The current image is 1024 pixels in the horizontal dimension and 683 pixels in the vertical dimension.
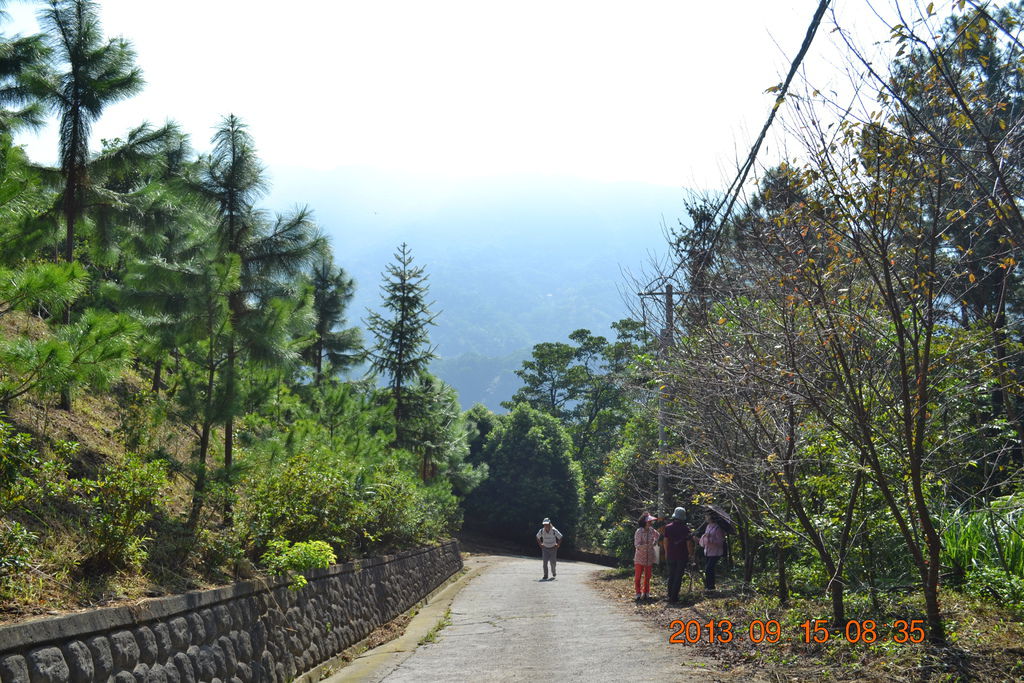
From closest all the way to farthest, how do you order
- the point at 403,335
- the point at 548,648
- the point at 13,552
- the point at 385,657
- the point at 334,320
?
the point at 13,552, the point at 548,648, the point at 385,657, the point at 403,335, the point at 334,320

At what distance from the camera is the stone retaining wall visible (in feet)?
15.4

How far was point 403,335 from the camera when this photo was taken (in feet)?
93.2

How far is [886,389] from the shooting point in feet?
25.9

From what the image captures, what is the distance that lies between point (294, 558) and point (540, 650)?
325 cm

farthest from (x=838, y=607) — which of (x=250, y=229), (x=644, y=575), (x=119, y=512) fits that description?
(x=250, y=229)

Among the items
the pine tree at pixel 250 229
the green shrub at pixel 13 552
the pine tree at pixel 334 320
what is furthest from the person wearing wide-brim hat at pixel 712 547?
the pine tree at pixel 334 320

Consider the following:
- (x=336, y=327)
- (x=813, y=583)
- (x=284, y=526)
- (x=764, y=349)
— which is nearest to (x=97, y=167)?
(x=284, y=526)

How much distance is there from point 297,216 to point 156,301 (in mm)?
3401

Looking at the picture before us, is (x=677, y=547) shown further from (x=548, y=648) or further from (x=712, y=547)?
(x=548, y=648)

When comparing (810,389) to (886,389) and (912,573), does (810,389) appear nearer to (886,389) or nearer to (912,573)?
(886,389)

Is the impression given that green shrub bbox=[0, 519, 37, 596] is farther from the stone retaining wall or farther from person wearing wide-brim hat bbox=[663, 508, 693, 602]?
person wearing wide-brim hat bbox=[663, 508, 693, 602]

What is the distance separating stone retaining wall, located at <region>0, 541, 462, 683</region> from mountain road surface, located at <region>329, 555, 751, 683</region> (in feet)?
2.53

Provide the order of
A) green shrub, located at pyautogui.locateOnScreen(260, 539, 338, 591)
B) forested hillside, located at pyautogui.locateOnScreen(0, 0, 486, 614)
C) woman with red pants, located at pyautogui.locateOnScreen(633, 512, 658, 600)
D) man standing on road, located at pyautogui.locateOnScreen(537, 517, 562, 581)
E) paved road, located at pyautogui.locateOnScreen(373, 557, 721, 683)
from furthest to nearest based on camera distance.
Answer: man standing on road, located at pyautogui.locateOnScreen(537, 517, 562, 581), woman with red pants, located at pyautogui.locateOnScreen(633, 512, 658, 600), green shrub, located at pyautogui.locateOnScreen(260, 539, 338, 591), paved road, located at pyautogui.locateOnScreen(373, 557, 721, 683), forested hillside, located at pyautogui.locateOnScreen(0, 0, 486, 614)
